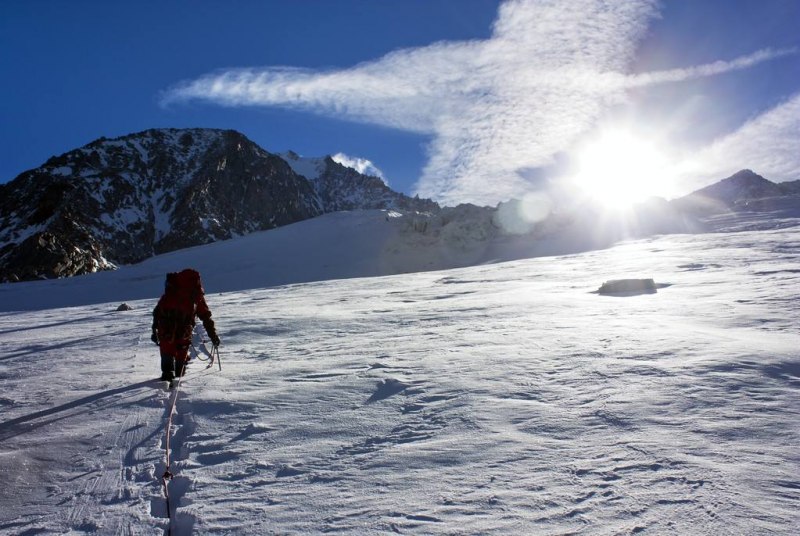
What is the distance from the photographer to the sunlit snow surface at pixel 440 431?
8.86 ft

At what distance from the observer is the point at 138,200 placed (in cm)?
11756

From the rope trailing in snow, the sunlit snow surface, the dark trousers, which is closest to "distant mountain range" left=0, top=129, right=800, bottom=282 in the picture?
the sunlit snow surface

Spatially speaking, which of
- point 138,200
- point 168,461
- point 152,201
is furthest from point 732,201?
point 152,201

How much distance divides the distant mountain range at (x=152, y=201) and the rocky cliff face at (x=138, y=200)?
0.24m

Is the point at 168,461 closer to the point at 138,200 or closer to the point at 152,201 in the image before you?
the point at 138,200

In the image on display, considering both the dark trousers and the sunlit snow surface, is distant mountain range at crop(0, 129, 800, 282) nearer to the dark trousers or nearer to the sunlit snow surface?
the sunlit snow surface

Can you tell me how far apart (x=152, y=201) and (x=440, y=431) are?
133602 mm

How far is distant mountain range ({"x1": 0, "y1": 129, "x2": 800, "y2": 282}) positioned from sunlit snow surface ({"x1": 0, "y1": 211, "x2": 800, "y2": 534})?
1247 inches

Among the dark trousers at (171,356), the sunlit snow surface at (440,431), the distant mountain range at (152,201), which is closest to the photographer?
the sunlit snow surface at (440,431)

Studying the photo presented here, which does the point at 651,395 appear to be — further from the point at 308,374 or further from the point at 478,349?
the point at 308,374

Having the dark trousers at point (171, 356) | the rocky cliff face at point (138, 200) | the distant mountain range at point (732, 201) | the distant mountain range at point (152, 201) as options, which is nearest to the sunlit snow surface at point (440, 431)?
the dark trousers at point (171, 356)

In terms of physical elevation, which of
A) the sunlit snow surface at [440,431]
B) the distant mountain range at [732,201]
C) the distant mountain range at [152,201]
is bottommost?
the sunlit snow surface at [440,431]

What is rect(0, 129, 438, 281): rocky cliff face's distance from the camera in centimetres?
7582

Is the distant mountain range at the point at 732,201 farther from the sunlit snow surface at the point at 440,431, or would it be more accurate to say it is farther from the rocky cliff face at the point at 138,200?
the rocky cliff face at the point at 138,200
